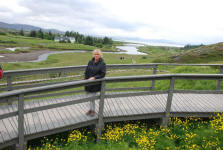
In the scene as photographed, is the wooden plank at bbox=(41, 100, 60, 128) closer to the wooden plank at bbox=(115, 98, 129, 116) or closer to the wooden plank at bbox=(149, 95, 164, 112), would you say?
the wooden plank at bbox=(115, 98, 129, 116)

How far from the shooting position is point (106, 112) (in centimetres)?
459

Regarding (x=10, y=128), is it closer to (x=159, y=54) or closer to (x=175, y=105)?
(x=175, y=105)

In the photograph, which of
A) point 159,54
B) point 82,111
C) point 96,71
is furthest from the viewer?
point 159,54

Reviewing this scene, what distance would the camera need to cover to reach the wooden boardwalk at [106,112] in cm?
384

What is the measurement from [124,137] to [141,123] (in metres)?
1.01

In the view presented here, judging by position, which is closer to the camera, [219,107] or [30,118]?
[30,118]

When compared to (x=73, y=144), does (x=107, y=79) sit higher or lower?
higher

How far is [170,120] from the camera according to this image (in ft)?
15.9

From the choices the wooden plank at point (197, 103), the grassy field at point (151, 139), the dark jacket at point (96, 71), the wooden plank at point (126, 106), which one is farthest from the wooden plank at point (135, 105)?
the wooden plank at point (197, 103)

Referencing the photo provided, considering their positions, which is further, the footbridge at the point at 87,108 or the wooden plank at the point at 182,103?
the wooden plank at the point at 182,103

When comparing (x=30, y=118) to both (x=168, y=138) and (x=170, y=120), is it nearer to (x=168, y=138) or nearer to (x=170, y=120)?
(x=168, y=138)

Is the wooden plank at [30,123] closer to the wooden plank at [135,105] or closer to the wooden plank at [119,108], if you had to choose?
the wooden plank at [119,108]

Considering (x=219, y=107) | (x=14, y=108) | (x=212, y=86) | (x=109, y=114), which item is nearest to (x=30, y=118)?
(x=14, y=108)

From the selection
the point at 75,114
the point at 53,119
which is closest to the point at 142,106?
the point at 75,114
